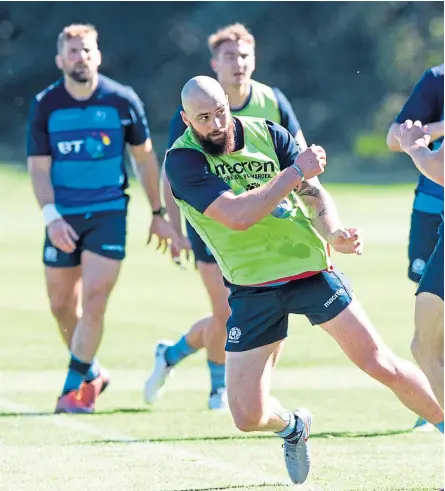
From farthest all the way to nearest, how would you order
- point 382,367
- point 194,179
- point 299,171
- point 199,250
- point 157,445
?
point 199,250 → point 157,445 → point 194,179 → point 382,367 → point 299,171

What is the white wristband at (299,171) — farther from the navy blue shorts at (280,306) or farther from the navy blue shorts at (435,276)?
the navy blue shorts at (435,276)

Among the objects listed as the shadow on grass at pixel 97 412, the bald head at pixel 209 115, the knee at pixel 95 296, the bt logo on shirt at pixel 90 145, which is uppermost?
the bald head at pixel 209 115

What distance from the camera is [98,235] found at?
9.26 m

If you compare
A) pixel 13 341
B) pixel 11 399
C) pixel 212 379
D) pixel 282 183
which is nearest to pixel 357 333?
pixel 282 183

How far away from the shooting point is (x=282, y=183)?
6031 mm

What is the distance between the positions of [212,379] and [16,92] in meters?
41.2

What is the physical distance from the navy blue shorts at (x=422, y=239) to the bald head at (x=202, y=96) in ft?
7.70

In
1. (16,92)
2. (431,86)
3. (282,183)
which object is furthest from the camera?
(16,92)

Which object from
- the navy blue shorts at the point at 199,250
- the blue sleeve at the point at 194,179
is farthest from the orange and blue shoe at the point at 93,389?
the blue sleeve at the point at 194,179

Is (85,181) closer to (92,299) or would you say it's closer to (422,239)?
(92,299)

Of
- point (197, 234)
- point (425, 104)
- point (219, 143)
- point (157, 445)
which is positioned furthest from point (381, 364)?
point (197, 234)

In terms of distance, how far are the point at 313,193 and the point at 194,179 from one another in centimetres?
61

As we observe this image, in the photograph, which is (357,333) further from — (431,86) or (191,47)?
(191,47)

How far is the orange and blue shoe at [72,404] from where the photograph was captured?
29.5 ft
